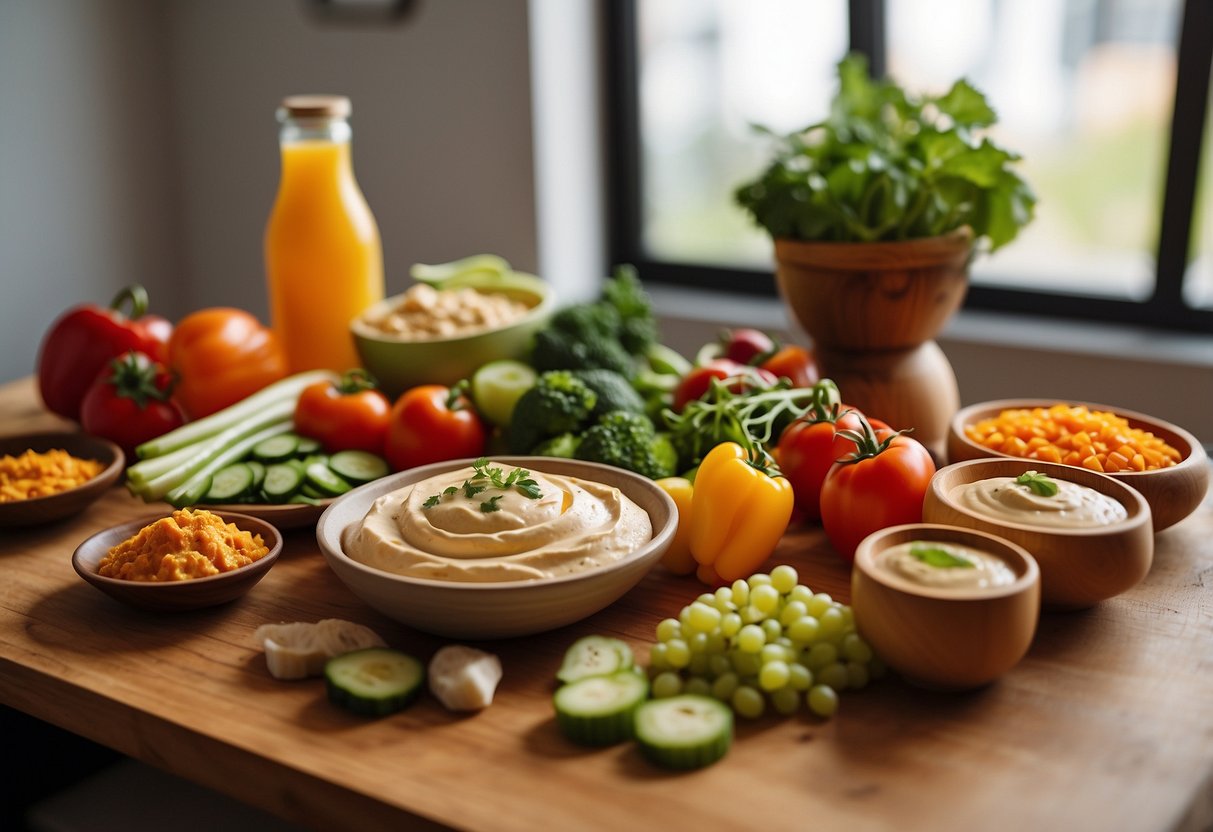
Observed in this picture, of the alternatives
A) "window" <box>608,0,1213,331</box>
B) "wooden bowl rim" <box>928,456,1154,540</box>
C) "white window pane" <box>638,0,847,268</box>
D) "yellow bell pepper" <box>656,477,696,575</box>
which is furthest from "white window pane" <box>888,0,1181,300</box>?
"yellow bell pepper" <box>656,477,696,575</box>

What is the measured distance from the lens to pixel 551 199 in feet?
10.9

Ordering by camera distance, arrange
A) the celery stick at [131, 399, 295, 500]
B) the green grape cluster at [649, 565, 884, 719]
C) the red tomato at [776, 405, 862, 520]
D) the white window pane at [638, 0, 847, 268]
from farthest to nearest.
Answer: the white window pane at [638, 0, 847, 268] < the celery stick at [131, 399, 295, 500] < the red tomato at [776, 405, 862, 520] < the green grape cluster at [649, 565, 884, 719]

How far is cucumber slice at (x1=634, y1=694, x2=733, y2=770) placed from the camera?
1.01 meters

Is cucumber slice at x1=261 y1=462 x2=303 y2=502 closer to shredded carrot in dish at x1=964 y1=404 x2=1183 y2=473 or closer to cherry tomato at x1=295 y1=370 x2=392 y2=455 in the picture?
cherry tomato at x1=295 y1=370 x2=392 y2=455

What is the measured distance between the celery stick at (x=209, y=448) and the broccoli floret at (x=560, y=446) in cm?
45

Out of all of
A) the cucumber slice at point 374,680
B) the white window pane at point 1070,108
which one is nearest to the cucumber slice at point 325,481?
the cucumber slice at point 374,680

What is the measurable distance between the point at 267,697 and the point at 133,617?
0.96 ft

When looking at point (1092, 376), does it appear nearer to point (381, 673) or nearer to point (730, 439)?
point (730, 439)

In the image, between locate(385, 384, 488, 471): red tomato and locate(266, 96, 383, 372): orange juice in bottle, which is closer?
locate(385, 384, 488, 471): red tomato

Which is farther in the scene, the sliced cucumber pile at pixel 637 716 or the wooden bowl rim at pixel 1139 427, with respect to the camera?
the wooden bowl rim at pixel 1139 427

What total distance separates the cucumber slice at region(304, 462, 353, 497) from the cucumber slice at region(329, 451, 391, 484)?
1 cm

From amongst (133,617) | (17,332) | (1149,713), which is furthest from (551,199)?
(1149,713)

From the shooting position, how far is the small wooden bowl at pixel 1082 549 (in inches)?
46.8

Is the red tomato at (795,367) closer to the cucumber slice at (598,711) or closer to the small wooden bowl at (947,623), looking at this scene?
the small wooden bowl at (947,623)
